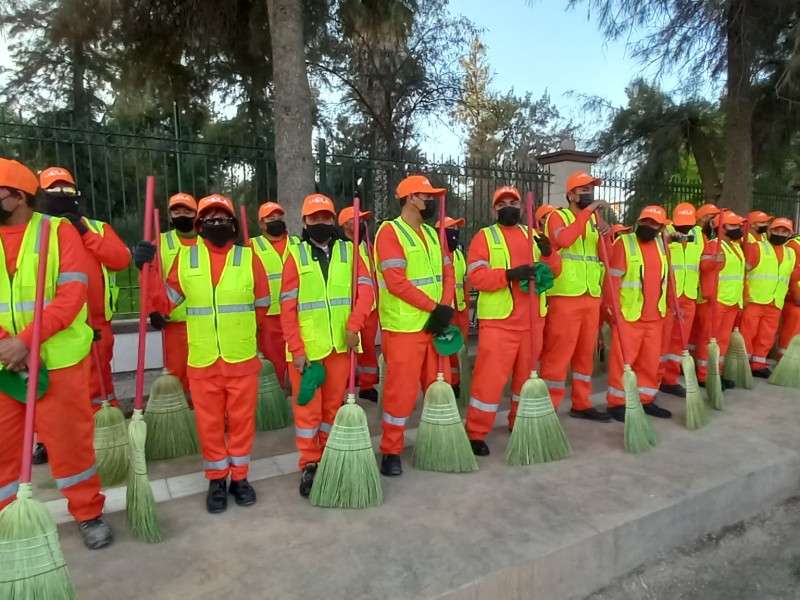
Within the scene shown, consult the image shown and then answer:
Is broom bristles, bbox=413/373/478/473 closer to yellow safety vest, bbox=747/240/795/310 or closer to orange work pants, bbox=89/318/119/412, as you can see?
orange work pants, bbox=89/318/119/412

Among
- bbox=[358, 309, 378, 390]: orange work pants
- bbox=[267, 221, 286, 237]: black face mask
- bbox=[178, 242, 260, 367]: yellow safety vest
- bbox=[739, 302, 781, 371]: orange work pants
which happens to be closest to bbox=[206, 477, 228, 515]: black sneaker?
bbox=[178, 242, 260, 367]: yellow safety vest

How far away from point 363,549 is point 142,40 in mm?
7544

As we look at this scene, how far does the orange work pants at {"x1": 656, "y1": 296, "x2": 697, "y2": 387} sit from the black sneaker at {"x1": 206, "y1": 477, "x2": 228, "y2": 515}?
4193 mm

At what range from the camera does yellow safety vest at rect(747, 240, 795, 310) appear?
6156mm

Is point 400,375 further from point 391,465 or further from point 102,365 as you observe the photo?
point 102,365

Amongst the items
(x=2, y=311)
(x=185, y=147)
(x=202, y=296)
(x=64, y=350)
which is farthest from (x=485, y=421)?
(x=185, y=147)

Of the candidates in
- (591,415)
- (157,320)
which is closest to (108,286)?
(157,320)

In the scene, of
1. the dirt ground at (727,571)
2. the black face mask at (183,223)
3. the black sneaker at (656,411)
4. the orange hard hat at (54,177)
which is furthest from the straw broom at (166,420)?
the black sneaker at (656,411)

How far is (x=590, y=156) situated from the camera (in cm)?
862

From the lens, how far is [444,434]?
3.78m

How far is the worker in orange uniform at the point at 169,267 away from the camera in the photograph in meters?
4.36

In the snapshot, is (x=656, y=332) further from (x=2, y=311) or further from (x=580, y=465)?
(x=2, y=311)

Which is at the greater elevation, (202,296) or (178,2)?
(178,2)

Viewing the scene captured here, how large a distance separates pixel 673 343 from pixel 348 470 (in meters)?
4.08
